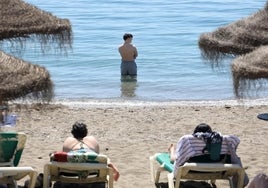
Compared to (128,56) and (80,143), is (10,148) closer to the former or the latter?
(80,143)

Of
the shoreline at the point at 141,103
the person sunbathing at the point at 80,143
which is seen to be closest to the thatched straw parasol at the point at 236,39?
the person sunbathing at the point at 80,143

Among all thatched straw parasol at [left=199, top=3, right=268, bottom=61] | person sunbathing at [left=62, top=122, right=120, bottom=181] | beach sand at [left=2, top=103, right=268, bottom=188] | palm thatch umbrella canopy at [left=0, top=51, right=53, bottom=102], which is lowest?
beach sand at [left=2, top=103, right=268, bottom=188]

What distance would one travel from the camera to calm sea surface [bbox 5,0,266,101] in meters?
17.0

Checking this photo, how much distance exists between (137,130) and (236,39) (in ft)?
15.1

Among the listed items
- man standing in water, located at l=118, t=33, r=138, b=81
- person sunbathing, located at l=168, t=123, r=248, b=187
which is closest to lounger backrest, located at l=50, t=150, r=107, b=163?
person sunbathing, located at l=168, t=123, r=248, b=187

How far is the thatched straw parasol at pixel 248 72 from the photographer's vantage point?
5766 millimetres

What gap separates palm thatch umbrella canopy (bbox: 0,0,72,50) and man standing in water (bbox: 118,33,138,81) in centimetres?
987

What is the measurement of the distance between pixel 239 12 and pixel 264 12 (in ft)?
91.6

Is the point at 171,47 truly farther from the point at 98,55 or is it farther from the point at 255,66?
the point at 255,66

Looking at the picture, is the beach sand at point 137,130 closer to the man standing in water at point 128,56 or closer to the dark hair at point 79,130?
the dark hair at point 79,130

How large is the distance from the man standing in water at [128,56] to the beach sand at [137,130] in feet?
7.03

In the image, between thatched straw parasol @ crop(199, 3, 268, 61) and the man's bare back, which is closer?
thatched straw parasol @ crop(199, 3, 268, 61)

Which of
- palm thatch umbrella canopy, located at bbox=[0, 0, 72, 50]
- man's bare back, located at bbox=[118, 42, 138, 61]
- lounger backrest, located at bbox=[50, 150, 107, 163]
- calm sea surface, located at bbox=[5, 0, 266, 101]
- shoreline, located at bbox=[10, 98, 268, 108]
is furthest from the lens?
calm sea surface, located at bbox=[5, 0, 266, 101]

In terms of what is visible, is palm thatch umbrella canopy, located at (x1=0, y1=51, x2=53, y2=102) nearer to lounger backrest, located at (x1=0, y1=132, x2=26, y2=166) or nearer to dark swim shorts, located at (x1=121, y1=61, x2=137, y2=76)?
lounger backrest, located at (x1=0, y1=132, x2=26, y2=166)
